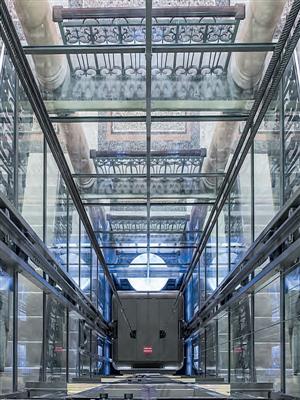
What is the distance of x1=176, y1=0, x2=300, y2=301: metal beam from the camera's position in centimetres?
532

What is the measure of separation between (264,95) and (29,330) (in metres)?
2.95

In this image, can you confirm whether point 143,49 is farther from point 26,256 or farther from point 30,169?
point 26,256

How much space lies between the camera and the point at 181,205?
40.6 ft

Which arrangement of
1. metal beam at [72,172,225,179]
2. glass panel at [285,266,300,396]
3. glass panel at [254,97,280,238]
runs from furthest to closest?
metal beam at [72,172,225,179], glass panel at [254,97,280,238], glass panel at [285,266,300,396]

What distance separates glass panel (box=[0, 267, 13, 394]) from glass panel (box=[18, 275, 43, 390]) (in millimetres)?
362

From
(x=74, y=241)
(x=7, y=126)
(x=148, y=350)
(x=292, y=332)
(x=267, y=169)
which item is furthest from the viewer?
(x=148, y=350)

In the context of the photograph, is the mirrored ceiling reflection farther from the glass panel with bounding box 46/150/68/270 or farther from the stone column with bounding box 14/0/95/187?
the glass panel with bounding box 46/150/68/270

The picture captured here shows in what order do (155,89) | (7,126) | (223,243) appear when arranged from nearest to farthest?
(7,126), (155,89), (223,243)

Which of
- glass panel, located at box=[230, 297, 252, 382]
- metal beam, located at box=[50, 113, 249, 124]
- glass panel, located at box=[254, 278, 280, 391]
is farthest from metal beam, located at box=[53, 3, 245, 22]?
glass panel, located at box=[230, 297, 252, 382]

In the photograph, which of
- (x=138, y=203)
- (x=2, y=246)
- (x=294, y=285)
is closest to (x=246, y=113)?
(x=294, y=285)

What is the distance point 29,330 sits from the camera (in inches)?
262

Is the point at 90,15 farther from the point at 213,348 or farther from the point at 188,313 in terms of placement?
the point at 188,313

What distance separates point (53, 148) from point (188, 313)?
13.4 metres

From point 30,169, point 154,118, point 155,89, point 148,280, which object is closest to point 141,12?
point 155,89
